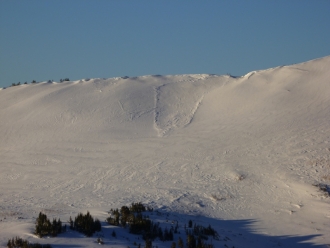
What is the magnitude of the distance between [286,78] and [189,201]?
10.5 m

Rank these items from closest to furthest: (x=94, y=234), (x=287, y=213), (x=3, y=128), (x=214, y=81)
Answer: (x=94, y=234)
(x=287, y=213)
(x=3, y=128)
(x=214, y=81)

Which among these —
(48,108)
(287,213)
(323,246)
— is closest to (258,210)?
(287,213)

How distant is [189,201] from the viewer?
49.9 feet

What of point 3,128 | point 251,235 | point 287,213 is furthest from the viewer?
point 3,128

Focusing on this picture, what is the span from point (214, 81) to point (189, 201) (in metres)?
11.4

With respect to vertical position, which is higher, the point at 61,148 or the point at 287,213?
the point at 61,148

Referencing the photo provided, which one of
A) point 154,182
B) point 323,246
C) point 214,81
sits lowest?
point 323,246

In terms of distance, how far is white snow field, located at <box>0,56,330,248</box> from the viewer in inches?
550

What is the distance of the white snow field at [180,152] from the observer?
14.0 m

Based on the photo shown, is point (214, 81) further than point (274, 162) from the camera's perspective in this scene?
Yes

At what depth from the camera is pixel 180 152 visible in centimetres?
1900

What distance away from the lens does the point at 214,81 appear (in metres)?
25.6

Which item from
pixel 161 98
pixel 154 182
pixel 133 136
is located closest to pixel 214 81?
pixel 161 98

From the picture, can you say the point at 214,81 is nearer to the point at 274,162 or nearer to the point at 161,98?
the point at 161,98
